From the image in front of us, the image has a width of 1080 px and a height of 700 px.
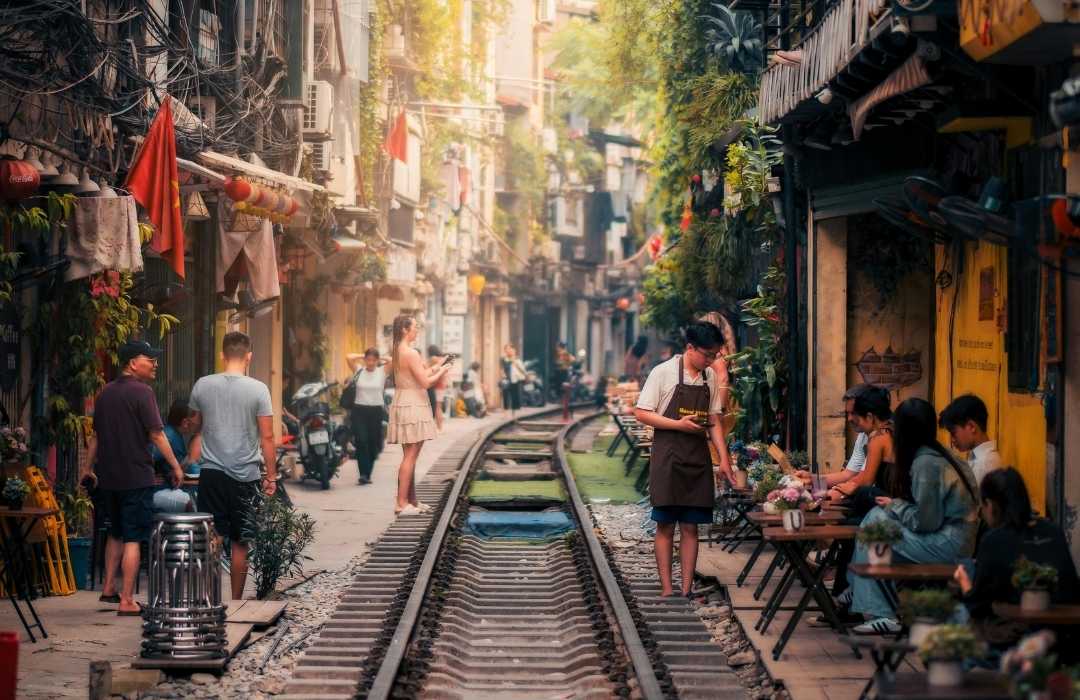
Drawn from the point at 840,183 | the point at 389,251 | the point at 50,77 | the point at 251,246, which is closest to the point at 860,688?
the point at 840,183

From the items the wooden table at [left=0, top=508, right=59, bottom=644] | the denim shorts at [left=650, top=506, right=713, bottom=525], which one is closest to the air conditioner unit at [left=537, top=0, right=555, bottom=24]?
the denim shorts at [left=650, top=506, right=713, bottom=525]

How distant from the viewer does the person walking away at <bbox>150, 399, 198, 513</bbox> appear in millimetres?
11195

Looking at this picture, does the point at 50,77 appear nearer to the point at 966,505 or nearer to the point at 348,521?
the point at 348,521

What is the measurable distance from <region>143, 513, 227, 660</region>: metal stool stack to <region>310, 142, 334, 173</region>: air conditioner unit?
14.0 m

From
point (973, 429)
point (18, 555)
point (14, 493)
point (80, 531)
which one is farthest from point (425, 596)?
point (973, 429)

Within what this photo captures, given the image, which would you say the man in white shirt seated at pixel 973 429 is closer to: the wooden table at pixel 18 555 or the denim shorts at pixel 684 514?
the denim shorts at pixel 684 514

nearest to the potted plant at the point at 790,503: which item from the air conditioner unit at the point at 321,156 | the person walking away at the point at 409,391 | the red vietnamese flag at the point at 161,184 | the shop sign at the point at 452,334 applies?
the red vietnamese flag at the point at 161,184

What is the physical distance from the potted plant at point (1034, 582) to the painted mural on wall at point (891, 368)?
25.1 feet

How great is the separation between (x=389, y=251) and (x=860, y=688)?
2606 cm

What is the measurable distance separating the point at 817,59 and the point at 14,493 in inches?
253

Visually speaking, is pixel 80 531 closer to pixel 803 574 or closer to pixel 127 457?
pixel 127 457

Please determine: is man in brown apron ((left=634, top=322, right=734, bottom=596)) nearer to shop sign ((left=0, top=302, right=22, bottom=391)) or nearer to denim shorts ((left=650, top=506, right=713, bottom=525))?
denim shorts ((left=650, top=506, right=713, bottom=525))

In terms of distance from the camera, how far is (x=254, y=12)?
1933cm

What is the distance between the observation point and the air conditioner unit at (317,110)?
22.1 metres
